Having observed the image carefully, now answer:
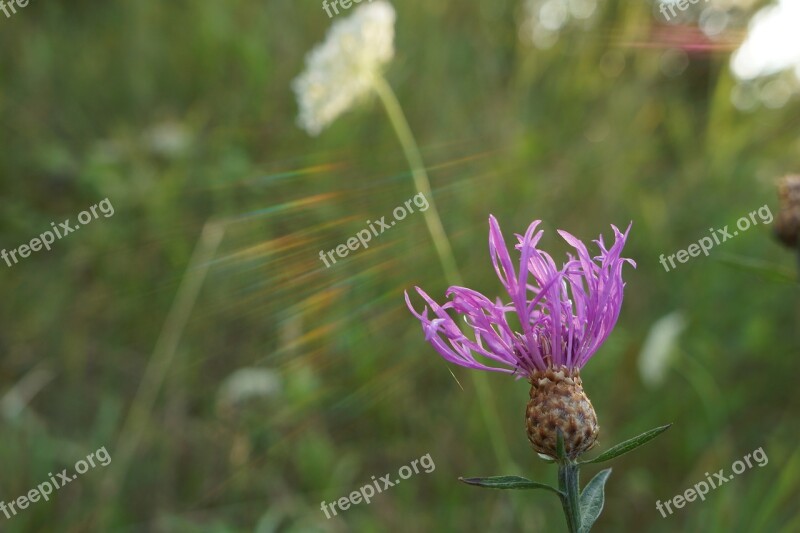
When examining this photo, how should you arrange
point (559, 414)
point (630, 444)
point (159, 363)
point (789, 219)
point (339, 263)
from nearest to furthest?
point (630, 444) → point (559, 414) → point (789, 219) → point (159, 363) → point (339, 263)

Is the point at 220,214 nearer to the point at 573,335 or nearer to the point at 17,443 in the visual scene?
the point at 17,443

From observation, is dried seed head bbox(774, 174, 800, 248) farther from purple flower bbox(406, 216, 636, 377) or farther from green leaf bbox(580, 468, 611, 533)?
green leaf bbox(580, 468, 611, 533)

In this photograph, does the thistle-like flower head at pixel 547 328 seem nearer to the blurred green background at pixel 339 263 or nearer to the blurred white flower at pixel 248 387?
the blurred green background at pixel 339 263

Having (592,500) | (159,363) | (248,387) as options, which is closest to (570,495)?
(592,500)

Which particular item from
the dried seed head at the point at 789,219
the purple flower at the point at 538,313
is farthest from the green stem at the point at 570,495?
the dried seed head at the point at 789,219

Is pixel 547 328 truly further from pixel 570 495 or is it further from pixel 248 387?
pixel 248 387

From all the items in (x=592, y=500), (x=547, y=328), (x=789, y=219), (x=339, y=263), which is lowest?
(x=592, y=500)

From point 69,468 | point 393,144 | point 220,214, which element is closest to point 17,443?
point 69,468
